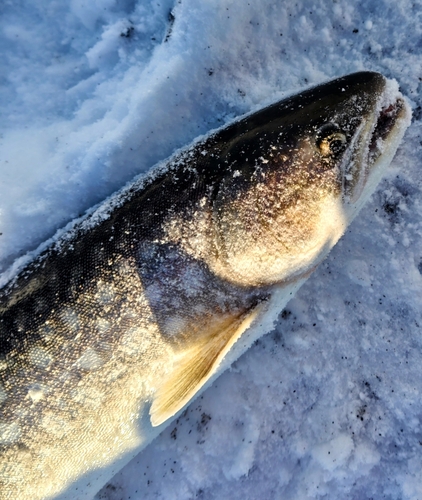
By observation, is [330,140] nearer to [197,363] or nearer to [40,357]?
[197,363]

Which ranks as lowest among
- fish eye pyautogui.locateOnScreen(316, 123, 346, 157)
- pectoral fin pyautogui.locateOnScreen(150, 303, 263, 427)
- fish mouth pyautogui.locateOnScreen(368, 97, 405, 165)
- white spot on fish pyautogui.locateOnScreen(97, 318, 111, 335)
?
pectoral fin pyautogui.locateOnScreen(150, 303, 263, 427)

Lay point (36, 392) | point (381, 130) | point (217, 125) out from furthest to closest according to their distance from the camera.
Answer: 1. point (217, 125)
2. point (381, 130)
3. point (36, 392)

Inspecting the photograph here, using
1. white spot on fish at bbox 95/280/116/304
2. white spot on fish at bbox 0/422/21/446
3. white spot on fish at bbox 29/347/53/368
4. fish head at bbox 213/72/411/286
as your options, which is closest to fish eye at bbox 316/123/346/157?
fish head at bbox 213/72/411/286

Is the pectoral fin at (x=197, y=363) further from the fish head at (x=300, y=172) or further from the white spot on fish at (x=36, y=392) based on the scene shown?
the white spot on fish at (x=36, y=392)

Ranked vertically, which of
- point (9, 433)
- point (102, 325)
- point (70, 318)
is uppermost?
point (70, 318)

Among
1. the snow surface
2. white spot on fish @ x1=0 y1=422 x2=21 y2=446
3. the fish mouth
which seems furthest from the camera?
the snow surface

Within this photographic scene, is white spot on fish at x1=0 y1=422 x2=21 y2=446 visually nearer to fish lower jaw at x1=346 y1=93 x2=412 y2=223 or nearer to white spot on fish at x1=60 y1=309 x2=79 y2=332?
white spot on fish at x1=60 y1=309 x2=79 y2=332

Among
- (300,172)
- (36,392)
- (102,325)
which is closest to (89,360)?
(102,325)
